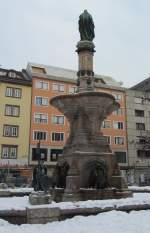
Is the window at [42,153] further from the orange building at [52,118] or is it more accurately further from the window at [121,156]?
the window at [121,156]

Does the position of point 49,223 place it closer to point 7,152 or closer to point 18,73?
point 7,152

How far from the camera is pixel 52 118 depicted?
52531 millimetres

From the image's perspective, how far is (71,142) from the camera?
53.4 ft

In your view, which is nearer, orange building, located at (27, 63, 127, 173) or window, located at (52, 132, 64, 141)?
orange building, located at (27, 63, 127, 173)

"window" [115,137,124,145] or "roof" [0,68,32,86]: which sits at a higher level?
"roof" [0,68,32,86]

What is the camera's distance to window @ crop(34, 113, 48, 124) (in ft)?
168

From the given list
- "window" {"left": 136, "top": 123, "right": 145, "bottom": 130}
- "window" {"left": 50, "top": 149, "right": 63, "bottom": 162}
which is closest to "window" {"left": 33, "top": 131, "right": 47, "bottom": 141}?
"window" {"left": 50, "top": 149, "right": 63, "bottom": 162}

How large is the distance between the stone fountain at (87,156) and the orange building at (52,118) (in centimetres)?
3137

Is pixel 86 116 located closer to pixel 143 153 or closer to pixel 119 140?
pixel 119 140

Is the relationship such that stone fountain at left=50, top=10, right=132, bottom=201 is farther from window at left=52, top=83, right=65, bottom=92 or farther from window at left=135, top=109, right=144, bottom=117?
window at left=135, top=109, right=144, bottom=117

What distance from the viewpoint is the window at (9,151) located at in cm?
4662

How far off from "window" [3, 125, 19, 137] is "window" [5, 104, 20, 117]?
1.96 metres

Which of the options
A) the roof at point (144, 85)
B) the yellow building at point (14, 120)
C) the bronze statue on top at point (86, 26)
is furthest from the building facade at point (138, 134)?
the bronze statue on top at point (86, 26)

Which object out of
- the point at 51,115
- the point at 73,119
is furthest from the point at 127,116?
the point at 73,119
